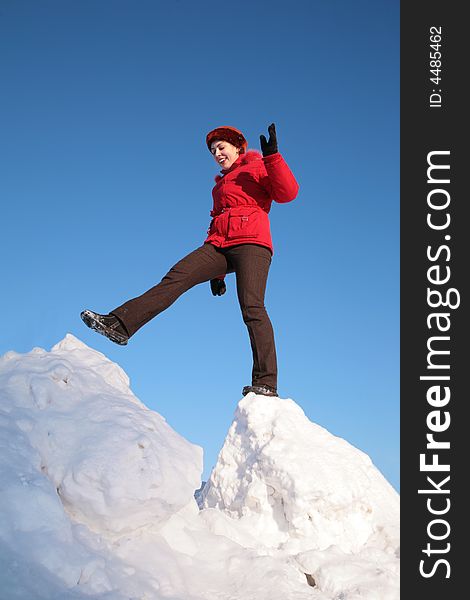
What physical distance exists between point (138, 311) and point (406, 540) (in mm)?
2297

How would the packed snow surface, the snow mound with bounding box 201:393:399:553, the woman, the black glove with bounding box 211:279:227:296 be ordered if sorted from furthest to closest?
the black glove with bounding box 211:279:227:296
the woman
the snow mound with bounding box 201:393:399:553
the packed snow surface

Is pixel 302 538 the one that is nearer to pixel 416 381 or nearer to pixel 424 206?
pixel 416 381

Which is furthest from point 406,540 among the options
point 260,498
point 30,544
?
point 30,544

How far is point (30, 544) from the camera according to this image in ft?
6.88

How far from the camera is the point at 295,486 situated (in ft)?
11.6

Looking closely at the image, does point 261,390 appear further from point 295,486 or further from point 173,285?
point 173,285

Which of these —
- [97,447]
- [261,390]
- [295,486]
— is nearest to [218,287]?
[261,390]

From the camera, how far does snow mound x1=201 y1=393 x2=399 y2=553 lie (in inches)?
139

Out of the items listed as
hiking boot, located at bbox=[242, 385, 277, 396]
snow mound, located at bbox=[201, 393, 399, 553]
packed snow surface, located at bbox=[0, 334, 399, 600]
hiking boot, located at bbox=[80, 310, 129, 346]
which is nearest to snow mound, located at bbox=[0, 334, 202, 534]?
packed snow surface, located at bbox=[0, 334, 399, 600]

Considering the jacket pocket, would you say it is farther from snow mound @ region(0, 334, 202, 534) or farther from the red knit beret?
snow mound @ region(0, 334, 202, 534)

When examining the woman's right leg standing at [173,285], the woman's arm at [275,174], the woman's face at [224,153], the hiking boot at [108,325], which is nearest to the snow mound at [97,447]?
the hiking boot at [108,325]

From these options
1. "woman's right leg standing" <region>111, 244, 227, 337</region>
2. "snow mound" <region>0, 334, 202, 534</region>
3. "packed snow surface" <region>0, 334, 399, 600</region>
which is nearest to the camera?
"packed snow surface" <region>0, 334, 399, 600</region>

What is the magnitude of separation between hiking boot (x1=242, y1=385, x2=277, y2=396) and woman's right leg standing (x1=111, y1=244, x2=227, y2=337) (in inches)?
33.8

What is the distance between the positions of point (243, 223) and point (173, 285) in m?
0.74
